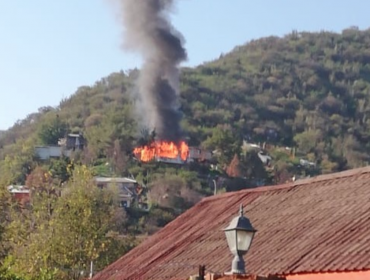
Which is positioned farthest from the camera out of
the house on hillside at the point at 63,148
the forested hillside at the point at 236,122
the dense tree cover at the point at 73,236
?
the house on hillside at the point at 63,148

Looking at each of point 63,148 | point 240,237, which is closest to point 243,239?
point 240,237

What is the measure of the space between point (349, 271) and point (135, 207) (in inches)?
2023

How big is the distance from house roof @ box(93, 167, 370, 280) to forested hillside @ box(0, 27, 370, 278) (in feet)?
114

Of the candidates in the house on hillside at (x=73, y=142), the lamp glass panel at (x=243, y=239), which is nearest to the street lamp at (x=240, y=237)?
the lamp glass panel at (x=243, y=239)

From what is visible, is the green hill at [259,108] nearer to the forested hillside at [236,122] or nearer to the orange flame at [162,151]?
the forested hillside at [236,122]

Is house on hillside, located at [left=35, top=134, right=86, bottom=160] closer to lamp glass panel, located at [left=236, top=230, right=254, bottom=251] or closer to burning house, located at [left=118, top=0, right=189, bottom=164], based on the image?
burning house, located at [left=118, top=0, right=189, bottom=164]

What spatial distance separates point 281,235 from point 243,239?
365 cm

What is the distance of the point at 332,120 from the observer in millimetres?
108312

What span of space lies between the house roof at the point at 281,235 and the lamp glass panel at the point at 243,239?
164cm

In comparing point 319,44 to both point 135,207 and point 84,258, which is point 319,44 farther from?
point 84,258

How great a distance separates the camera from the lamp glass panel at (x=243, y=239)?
817cm

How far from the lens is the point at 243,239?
8195mm

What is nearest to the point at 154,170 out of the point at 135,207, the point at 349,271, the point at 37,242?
the point at 135,207

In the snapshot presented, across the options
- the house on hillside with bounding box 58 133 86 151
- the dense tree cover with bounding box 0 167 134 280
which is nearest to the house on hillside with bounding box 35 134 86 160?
the house on hillside with bounding box 58 133 86 151
